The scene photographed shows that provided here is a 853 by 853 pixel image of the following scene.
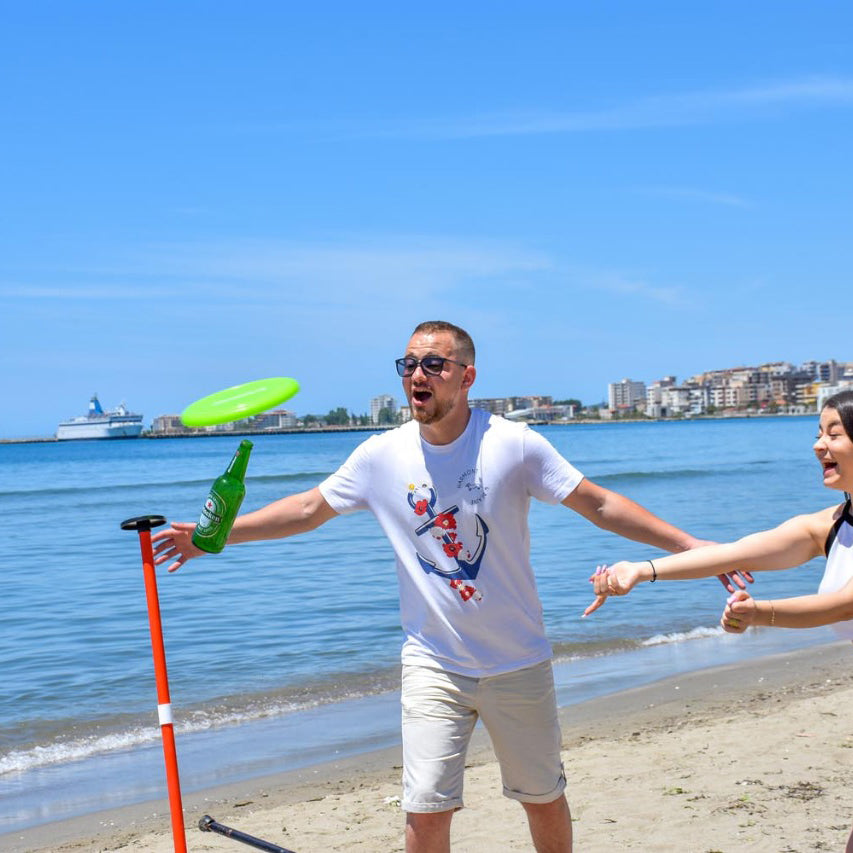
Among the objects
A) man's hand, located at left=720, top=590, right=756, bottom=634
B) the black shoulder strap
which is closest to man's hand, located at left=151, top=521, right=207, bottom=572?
man's hand, located at left=720, top=590, right=756, bottom=634

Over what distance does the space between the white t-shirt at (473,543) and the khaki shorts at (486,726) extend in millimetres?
62

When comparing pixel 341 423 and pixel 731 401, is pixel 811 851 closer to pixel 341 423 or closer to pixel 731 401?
pixel 341 423

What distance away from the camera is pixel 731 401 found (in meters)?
189

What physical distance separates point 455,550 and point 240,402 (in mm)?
875

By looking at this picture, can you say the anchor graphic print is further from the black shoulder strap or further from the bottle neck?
the black shoulder strap

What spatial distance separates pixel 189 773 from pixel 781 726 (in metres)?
3.72

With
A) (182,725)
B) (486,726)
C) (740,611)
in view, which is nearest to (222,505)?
(486,726)

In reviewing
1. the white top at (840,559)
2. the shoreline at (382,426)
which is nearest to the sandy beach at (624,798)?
the white top at (840,559)

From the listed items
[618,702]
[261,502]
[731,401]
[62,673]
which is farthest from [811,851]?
[731,401]

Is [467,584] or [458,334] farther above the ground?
[458,334]

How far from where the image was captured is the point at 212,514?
13.0 feet

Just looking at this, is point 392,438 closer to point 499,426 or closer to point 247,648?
point 499,426

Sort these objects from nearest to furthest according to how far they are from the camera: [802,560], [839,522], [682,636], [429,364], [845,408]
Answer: [845,408], [839,522], [802,560], [429,364], [682,636]

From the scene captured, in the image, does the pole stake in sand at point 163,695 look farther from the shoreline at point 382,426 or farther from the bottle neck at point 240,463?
the shoreline at point 382,426
